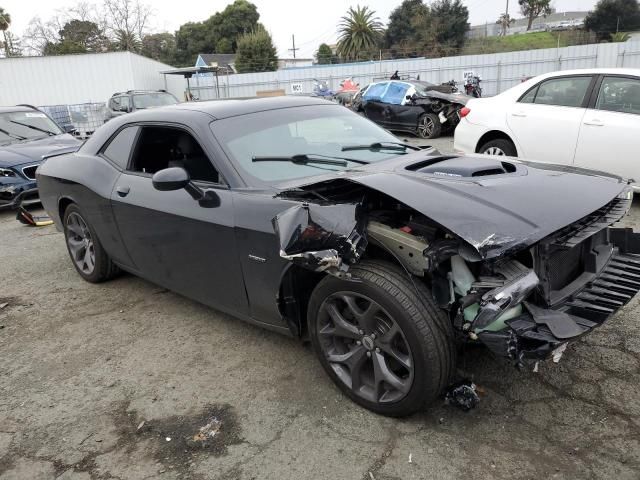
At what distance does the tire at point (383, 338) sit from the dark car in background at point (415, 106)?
1011cm

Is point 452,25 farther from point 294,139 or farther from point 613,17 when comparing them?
point 294,139

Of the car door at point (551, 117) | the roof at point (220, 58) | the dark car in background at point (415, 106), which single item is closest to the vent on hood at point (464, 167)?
the car door at point (551, 117)

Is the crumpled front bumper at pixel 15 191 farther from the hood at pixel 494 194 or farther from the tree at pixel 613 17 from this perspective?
the tree at pixel 613 17

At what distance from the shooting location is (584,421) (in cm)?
250

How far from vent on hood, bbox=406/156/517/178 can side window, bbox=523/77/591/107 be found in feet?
11.6

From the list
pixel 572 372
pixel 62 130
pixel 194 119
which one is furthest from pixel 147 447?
pixel 62 130

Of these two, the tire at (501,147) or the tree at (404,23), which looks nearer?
the tire at (501,147)

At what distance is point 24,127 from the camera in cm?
882

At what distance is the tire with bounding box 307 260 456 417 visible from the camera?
2297 millimetres

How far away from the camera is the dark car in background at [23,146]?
7.50m

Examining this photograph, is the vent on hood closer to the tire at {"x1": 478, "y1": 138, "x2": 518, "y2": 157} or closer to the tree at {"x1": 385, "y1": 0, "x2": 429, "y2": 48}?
the tire at {"x1": 478, "y1": 138, "x2": 518, "y2": 157}

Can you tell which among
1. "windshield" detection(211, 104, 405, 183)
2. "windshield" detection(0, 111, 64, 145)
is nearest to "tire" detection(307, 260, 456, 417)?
"windshield" detection(211, 104, 405, 183)

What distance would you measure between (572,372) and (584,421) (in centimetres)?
43

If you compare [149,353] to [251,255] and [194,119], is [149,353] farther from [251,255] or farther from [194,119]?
[194,119]
